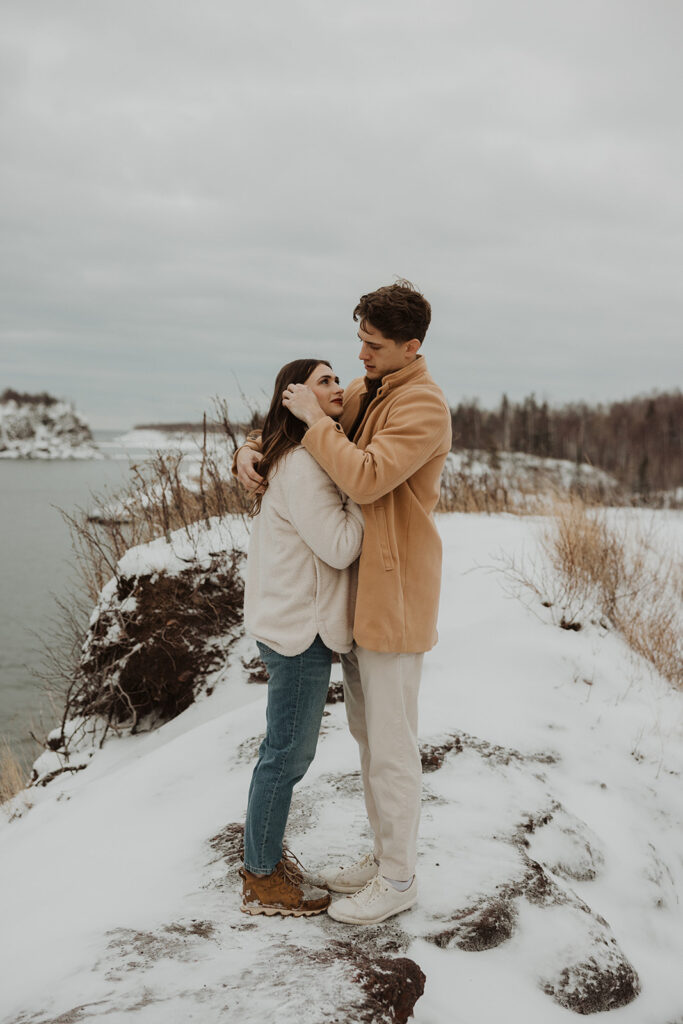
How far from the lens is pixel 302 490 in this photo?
85.8 inches

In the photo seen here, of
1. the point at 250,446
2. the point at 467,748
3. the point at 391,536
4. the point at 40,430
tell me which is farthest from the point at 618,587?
the point at 40,430

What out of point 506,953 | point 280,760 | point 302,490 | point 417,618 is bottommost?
point 506,953

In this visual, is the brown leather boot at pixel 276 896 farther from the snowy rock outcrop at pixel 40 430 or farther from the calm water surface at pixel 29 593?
the snowy rock outcrop at pixel 40 430

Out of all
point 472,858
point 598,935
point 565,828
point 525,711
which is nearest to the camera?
point 598,935

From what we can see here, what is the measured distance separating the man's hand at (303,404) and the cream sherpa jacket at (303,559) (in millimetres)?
111

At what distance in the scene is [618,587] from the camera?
20.2ft

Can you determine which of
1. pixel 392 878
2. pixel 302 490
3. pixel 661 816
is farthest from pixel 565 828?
pixel 302 490

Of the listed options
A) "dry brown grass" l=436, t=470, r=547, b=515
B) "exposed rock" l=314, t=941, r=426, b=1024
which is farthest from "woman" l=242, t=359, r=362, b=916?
"dry brown grass" l=436, t=470, r=547, b=515

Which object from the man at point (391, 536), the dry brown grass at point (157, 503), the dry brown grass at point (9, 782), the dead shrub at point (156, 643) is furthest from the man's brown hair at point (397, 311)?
the dry brown grass at point (9, 782)

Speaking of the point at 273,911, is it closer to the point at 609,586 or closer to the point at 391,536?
the point at 391,536

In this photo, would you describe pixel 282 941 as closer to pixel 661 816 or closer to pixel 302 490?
pixel 302 490

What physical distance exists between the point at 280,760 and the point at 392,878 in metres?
0.55

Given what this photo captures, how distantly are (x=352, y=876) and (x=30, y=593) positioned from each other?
14.6m

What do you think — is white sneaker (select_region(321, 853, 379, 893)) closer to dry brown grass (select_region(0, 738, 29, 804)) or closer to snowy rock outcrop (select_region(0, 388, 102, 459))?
dry brown grass (select_region(0, 738, 29, 804))
